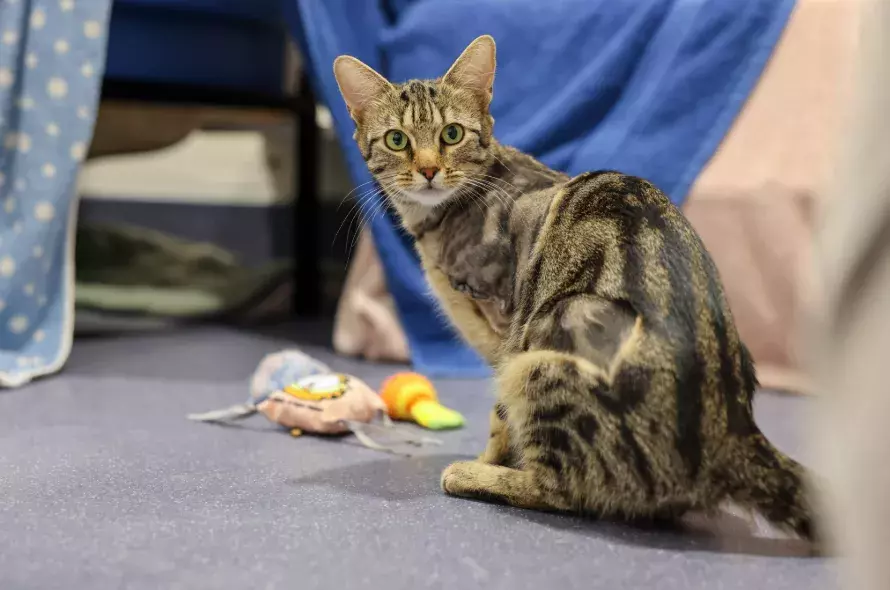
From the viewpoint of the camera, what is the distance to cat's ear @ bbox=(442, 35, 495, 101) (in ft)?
3.94

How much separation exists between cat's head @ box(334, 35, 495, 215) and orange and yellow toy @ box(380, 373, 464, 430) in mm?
430

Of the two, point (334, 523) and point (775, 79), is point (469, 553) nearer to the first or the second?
point (334, 523)

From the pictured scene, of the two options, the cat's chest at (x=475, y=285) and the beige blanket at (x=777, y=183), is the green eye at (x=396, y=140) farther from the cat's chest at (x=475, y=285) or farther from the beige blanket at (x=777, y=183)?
the beige blanket at (x=777, y=183)

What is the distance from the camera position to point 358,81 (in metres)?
1.24

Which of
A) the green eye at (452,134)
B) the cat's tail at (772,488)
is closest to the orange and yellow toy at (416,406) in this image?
the green eye at (452,134)

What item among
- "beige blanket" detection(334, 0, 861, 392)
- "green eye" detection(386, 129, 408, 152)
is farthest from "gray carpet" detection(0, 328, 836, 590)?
"green eye" detection(386, 129, 408, 152)

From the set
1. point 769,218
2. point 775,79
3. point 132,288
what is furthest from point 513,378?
point 132,288

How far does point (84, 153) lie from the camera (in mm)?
1894

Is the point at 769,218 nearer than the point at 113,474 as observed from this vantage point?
No

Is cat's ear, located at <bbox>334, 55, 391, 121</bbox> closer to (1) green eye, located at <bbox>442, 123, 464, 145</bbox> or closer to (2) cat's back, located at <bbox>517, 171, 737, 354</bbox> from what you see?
(1) green eye, located at <bbox>442, 123, 464, 145</bbox>

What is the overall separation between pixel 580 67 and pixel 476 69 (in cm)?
84

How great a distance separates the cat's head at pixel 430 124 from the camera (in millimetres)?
1200

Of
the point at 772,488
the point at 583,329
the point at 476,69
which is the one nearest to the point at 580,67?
the point at 476,69

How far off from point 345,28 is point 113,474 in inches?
48.4
